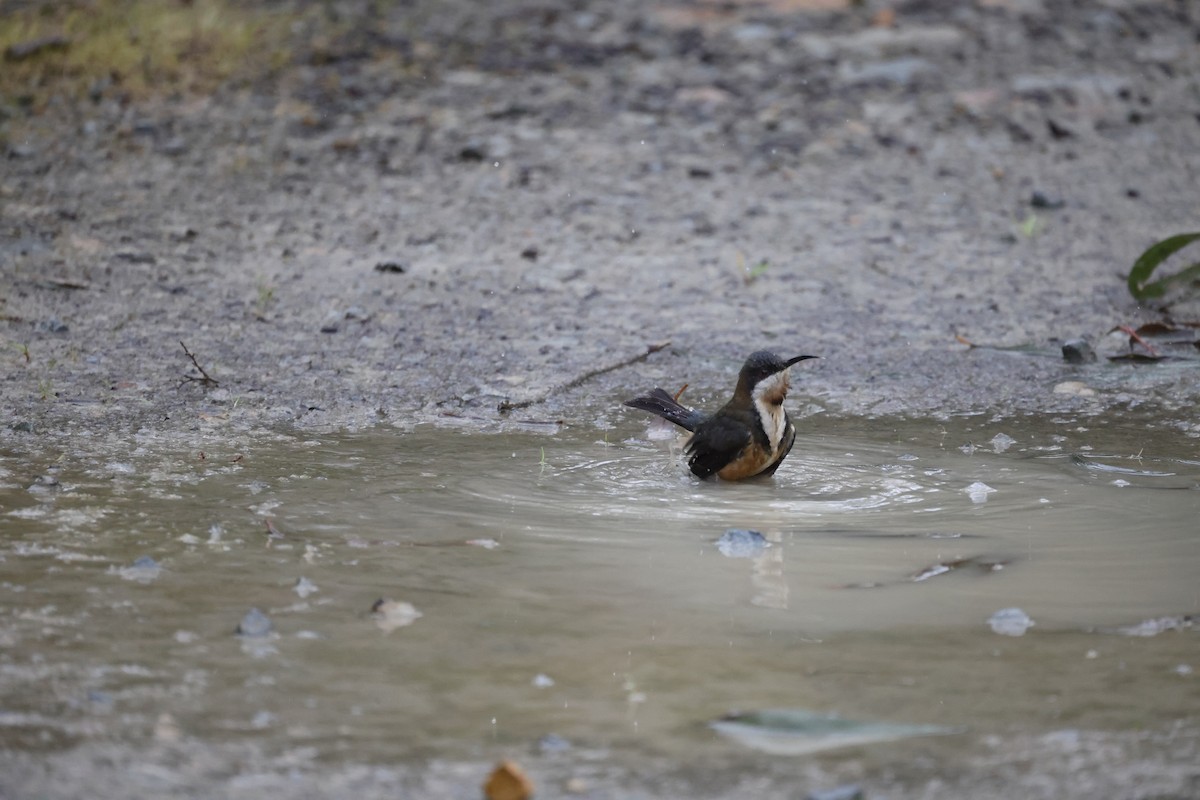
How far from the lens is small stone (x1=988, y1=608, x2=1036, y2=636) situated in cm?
330

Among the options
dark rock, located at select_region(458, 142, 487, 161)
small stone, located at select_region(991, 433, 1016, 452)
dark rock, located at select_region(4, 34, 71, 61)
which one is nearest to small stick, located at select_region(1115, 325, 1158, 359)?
small stone, located at select_region(991, 433, 1016, 452)

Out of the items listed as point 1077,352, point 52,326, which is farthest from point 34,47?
point 1077,352

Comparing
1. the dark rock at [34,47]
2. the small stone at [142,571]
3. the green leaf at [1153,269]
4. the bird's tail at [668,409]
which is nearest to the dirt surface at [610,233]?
the green leaf at [1153,269]

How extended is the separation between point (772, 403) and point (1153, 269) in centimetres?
274

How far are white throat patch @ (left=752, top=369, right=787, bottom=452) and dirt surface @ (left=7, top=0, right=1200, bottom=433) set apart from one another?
2.32 feet

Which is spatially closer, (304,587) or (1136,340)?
(304,587)

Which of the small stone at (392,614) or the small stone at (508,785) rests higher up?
the small stone at (508,785)

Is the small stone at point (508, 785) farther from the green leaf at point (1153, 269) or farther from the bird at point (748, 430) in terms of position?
the green leaf at point (1153, 269)

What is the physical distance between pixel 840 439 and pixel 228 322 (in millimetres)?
2858

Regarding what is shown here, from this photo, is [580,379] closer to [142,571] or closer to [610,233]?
[610,233]

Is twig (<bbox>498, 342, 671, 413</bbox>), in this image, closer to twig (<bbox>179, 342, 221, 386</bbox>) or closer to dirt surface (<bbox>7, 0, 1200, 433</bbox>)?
dirt surface (<bbox>7, 0, 1200, 433</bbox>)

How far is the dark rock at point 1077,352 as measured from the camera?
606 centimetres

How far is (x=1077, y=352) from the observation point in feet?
19.9

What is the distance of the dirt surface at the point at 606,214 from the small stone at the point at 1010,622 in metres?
2.18
